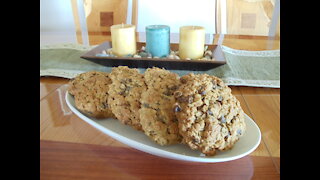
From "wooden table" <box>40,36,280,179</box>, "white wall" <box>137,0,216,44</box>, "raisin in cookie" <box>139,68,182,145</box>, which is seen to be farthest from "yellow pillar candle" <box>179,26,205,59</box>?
"white wall" <box>137,0,216,44</box>

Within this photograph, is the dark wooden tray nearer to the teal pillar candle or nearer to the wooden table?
the teal pillar candle

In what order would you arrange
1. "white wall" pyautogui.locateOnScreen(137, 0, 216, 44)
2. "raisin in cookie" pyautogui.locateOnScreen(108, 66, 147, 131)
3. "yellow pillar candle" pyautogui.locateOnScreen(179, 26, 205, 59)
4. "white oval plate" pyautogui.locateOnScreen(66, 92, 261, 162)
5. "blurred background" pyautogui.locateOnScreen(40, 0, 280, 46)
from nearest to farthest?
"white oval plate" pyautogui.locateOnScreen(66, 92, 261, 162)
"raisin in cookie" pyautogui.locateOnScreen(108, 66, 147, 131)
"yellow pillar candle" pyautogui.locateOnScreen(179, 26, 205, 59)
"blurred background" pyautogui.locateOnScreen(40, 0, 280, 46)
"white wall" pyautogui.locateOnScreen(137, 0, 216, 44)

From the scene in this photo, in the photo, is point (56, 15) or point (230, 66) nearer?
point (230, 66)

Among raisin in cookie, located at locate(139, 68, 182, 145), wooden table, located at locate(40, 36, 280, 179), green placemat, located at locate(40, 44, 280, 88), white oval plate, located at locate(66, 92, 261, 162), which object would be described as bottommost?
wooden table, located at locate(40, 36, 280, 179)

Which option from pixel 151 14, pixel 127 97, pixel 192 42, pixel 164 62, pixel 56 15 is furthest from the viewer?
pixel 56 15

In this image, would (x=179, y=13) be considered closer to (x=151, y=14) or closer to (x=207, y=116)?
(x=151, y=14)

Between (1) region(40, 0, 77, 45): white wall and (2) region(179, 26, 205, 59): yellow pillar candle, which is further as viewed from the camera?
(1) region(40, 0, 77, 45): white wall

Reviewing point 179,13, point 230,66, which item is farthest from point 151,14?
point 230,66

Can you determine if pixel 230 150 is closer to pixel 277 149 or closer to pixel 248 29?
pixel 277 149
